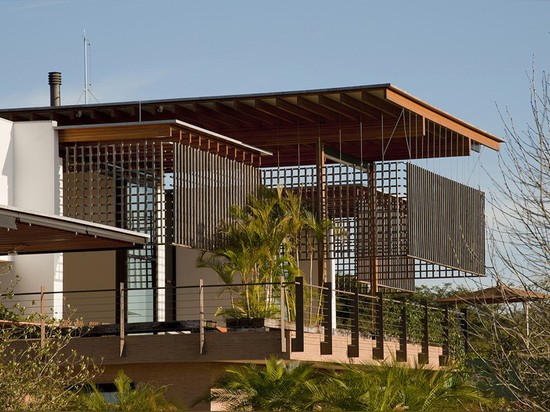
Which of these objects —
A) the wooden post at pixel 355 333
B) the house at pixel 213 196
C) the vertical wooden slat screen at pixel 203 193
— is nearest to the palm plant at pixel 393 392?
the house at pixel 213 196

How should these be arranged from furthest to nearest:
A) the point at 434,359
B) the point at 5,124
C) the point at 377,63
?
the point at 377,63
the point at 434,359
the point at 5,124

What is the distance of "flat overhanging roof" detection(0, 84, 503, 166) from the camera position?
23438 millimetres

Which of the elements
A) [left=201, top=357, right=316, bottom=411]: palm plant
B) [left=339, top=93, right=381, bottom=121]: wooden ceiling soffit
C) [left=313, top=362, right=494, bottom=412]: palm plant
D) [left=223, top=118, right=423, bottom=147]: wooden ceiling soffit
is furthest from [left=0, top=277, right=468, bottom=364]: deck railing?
[left=339, top=93, right=381, bottom=121]: wooden ceiling soffit

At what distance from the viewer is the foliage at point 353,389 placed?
51.8 feet

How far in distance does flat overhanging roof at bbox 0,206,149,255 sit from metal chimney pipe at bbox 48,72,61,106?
31.4ft

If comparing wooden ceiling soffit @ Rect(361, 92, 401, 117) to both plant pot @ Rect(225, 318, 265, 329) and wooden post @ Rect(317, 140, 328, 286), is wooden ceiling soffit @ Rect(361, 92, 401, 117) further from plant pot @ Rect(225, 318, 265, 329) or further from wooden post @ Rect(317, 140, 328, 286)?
plant pot @ Rect(225, 318, 265, 329)

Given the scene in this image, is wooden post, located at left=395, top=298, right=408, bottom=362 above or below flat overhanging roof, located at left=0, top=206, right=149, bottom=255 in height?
below

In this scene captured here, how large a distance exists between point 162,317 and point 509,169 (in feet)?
44.8

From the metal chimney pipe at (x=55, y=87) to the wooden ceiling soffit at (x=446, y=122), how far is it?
8.05m

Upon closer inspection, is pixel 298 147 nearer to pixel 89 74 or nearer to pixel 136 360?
pixel 89 74

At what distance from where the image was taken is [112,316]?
82.8ft

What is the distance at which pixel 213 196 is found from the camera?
917 inches

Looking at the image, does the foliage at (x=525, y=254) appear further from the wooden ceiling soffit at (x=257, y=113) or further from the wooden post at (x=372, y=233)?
the wooden post at (x=372, y=233)

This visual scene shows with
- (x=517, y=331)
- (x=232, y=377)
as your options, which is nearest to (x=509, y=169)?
(x=517, y=331)
